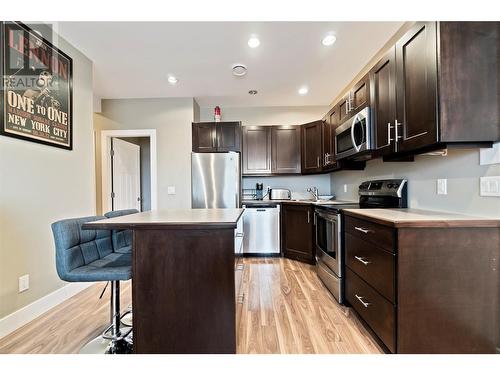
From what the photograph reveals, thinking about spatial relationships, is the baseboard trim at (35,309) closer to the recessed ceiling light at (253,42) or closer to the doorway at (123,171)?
the doorway at (123,171)

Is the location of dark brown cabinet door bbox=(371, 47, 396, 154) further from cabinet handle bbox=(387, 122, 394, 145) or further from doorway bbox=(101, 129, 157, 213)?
doorway bbox=(101, 129, 157, 213)

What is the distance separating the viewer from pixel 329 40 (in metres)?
2.34

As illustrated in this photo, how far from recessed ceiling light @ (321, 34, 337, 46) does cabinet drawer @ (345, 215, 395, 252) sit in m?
1.72

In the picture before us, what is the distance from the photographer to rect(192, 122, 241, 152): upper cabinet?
3.84 m

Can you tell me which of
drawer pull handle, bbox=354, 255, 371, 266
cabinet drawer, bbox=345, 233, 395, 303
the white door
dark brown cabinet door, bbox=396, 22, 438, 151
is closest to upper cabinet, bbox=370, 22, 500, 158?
dark brown cabinet door, bbox=396, 22, 438, 151

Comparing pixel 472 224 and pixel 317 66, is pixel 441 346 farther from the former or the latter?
pixel 317 66

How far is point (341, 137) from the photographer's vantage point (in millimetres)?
2750

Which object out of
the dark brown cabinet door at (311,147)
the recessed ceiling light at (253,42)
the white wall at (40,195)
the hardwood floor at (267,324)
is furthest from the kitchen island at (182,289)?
the dark brown cabinet door at (311,147)

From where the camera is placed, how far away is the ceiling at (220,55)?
2.15 m

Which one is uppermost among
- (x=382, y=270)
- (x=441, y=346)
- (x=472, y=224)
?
(x=472, y=224)

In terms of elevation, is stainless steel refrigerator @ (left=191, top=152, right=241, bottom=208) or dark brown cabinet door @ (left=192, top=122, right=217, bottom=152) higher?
dark brown cabinet door @ (left=192, top=122, right=217, bottom=152)

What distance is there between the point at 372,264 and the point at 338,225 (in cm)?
61
